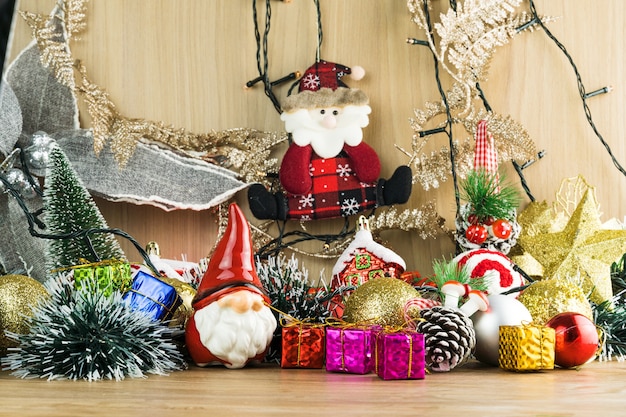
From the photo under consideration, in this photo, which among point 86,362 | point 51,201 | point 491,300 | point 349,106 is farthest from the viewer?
point 349,106

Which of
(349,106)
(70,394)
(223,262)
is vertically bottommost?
(70,394)

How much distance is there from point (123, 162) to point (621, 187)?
32.7 inches

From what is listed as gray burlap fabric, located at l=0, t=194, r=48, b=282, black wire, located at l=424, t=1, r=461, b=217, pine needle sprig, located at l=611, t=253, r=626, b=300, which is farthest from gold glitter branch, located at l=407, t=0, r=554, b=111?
gray burlap fabric, located at l=0, t=194, r=48, b=282

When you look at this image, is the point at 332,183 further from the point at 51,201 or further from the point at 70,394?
the point at 70,394

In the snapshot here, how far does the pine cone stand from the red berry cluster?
0.28 m

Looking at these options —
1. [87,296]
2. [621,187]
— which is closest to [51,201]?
[87,296]

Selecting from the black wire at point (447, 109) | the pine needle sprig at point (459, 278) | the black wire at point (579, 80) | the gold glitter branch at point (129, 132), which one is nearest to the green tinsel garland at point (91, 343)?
the pine needle sprig at point (459, 278)

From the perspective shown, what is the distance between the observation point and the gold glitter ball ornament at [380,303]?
0.82m

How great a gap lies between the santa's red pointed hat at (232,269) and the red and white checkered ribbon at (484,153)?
A: 0.45m

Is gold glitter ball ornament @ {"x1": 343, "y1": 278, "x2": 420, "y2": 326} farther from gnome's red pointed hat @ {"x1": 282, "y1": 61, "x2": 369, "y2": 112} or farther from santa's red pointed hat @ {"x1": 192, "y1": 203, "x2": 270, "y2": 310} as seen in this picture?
gnome's red pointed hat @ {"x1": 282, "y1": 61, "x2": 369, "y2": 112}

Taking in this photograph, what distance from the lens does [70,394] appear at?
2.07 feet

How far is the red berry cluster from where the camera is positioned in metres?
1.04

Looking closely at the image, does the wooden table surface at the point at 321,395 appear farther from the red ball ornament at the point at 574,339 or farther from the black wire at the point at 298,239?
the black wire at the point at 298,239

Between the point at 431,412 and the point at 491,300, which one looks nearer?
the point at 431,412
